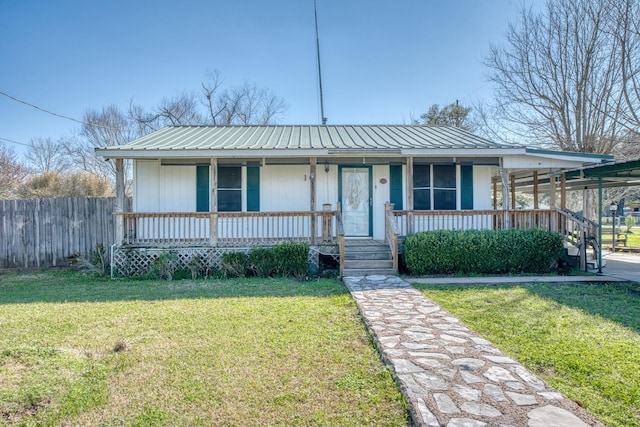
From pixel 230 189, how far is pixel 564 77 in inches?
625

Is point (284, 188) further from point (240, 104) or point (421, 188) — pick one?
point (240, 104)

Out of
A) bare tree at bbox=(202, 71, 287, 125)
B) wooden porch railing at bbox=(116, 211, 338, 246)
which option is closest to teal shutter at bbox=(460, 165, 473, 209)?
wooden porch railing at bbox=(116, 211, 338, 246)

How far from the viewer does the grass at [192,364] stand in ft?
8.88

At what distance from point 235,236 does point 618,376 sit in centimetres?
821

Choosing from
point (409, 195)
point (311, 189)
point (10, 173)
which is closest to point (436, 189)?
point (409, 195)

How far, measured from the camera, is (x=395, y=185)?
1041 centimetres

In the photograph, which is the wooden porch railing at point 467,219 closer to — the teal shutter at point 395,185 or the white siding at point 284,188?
the teal shutter at point 395,185

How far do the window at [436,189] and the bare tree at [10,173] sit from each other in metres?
16.9

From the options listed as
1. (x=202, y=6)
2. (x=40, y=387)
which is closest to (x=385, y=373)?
(x=40, y=387)

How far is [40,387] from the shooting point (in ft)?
10.0

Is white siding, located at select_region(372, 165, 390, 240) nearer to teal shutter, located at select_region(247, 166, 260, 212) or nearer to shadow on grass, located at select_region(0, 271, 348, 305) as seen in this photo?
shadow on grass, located at select_region(0, 271, 348, 305)

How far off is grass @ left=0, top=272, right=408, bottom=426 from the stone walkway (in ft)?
0.62

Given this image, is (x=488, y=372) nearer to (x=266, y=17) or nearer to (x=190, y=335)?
(x=190, y=335)

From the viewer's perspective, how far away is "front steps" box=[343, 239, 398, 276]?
840 centimetres
